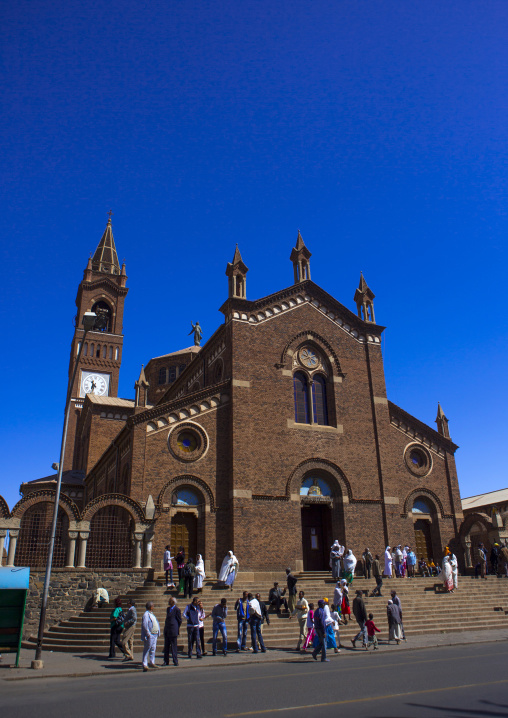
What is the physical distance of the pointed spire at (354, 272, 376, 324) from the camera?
32906 mm

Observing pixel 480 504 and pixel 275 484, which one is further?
pixel 480 504

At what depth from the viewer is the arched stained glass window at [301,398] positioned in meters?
29.1

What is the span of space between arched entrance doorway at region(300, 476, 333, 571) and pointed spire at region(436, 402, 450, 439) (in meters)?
8.43

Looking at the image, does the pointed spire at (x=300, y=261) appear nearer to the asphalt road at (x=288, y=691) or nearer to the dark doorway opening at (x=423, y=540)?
the dark doorway opening at (x=423, y=540)

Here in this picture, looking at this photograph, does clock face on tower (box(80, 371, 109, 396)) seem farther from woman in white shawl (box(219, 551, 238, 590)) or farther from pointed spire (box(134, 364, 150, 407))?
woman in white shawl (box(219, 551, 238, 590))

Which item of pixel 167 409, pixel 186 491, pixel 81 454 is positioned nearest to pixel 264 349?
pixel 167 409

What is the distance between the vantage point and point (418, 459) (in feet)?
103

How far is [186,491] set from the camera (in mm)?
25719

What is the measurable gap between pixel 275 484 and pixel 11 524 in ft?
38.0

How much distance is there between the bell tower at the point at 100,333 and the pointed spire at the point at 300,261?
85.1ft

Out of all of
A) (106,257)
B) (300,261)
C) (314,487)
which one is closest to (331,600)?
(314,487)

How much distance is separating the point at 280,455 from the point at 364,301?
11261mm

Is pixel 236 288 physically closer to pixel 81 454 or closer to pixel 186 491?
pixel 186 491

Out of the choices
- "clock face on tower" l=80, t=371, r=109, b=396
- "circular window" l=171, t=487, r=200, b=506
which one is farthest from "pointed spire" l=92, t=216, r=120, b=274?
"circular window" l=171, t=487, r=200, b=506
